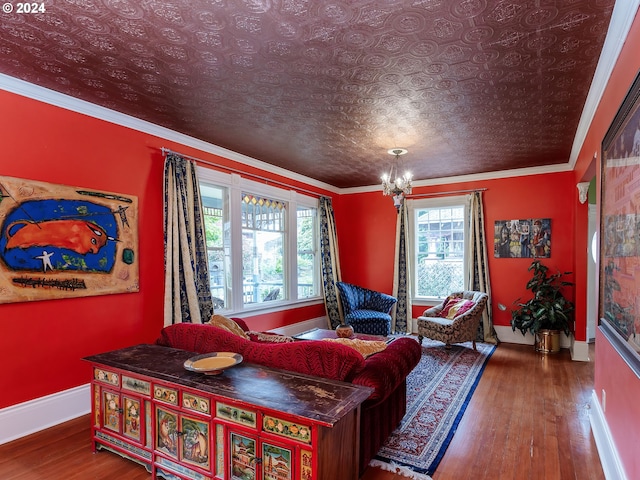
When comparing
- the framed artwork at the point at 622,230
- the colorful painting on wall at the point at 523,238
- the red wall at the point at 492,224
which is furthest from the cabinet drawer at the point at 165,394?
the colorful painting on wall at the point at 523,238

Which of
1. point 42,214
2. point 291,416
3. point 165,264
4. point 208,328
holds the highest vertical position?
point 42,214

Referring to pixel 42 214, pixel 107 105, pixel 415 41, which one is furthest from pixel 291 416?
pixel 107 105

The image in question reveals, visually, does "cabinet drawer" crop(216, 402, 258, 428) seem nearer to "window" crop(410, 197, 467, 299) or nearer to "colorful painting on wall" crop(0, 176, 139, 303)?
"colorful painting on wall" crop(0, 176, 139, 303)

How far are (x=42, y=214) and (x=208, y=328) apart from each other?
171cm

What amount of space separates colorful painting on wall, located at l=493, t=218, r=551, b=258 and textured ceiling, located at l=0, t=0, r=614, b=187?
5.99 ft

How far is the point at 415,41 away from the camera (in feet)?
7.45

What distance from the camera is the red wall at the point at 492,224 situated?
18.1 feet

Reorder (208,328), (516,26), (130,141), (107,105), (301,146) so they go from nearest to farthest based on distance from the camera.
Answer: (516,26)
(208,328)
(107,105)
(130,141)
(301,146)

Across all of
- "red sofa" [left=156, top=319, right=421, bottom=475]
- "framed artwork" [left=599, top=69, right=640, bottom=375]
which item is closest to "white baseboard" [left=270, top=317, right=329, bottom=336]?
"red sofa" [left=156, top=319, right=421, bottom=475]

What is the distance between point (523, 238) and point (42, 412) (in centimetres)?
631

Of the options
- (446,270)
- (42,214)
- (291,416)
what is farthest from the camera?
(446,270)

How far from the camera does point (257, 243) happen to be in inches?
216

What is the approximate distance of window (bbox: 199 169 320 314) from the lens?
15.5 ft

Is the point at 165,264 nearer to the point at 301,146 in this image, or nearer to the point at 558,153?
the point at 301,146
